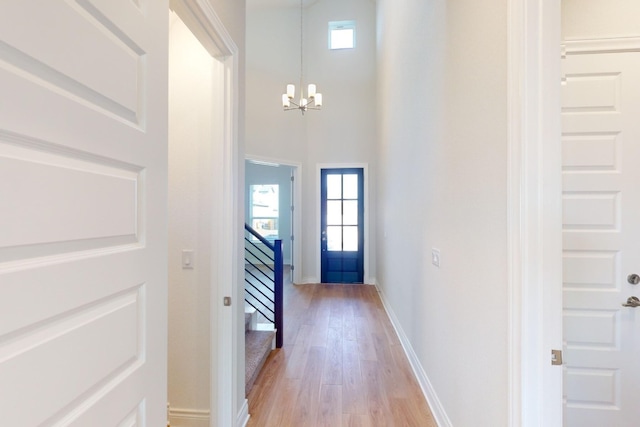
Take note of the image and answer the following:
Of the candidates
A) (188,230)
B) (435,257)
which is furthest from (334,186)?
(188,230)

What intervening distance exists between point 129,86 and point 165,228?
0.42 m

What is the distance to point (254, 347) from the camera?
2660 millimetres

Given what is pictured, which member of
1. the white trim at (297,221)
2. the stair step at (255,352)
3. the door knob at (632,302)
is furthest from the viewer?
the white trim at (297,221)

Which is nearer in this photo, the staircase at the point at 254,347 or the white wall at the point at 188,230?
the white wall at the point at 188,230

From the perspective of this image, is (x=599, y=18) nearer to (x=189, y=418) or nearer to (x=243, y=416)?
(x=243, y=416)

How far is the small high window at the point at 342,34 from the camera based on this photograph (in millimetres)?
6020

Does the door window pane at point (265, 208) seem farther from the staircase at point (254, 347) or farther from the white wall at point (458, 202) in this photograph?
the white wall at point (458, 202)

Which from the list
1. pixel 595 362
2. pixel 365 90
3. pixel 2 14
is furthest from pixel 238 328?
pixel 365 90

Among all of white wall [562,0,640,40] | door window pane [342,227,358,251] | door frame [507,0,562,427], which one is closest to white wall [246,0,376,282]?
door window pane [342,227,358,251]

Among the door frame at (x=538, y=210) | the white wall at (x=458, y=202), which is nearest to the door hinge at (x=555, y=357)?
the door frame at (x=538, y=210)

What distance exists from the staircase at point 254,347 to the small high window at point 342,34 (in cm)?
549

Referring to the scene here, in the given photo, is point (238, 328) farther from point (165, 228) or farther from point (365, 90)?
point (365, 90)

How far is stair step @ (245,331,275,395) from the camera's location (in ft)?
7.50

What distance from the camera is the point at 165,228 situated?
953 mm
